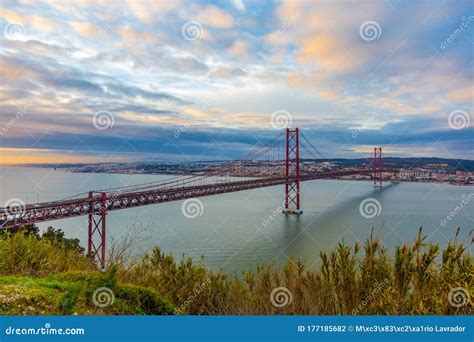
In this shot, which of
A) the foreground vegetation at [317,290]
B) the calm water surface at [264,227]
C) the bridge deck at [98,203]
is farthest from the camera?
the calm water surface at [264,227]

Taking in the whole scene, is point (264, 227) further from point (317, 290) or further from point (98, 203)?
point (317, 290)

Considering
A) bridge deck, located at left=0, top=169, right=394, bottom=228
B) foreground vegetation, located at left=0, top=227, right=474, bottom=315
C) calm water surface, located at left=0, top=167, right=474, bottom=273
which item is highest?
bridge deck, located at left=0, top=169, right=394, bottom=228

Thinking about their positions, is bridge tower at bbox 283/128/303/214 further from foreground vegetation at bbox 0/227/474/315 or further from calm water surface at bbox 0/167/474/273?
foreground vegetation at bbox 0/227/474/315

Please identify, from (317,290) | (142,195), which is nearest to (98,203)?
(142,195)

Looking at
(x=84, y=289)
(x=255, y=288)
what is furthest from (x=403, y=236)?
(x=84, y=289)

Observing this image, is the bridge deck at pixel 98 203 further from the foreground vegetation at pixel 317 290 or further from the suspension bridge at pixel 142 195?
the foreground vegetation at pixel 317 290

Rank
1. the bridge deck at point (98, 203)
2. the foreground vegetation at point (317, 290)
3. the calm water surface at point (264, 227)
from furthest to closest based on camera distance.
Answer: the calm water surface at point (264, 227) → the bridge deck at point (98, 203) → the foreground vegetation at point (317, 290)

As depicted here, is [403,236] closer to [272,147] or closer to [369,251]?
[369,251]

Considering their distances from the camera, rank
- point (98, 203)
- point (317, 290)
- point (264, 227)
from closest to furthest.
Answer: point (317, 290), point (98, 203), point (264, 227)

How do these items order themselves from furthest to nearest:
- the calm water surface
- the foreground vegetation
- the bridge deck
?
the calm water surface → the bridge deck → the foreground vegetation

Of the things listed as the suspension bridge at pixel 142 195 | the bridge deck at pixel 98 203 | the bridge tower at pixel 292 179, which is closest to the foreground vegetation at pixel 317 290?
the suspension bridge at pixel 142 195

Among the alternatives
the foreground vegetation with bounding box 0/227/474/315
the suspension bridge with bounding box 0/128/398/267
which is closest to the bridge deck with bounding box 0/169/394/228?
the suspension bridge with bounding box 0/128/398/267
